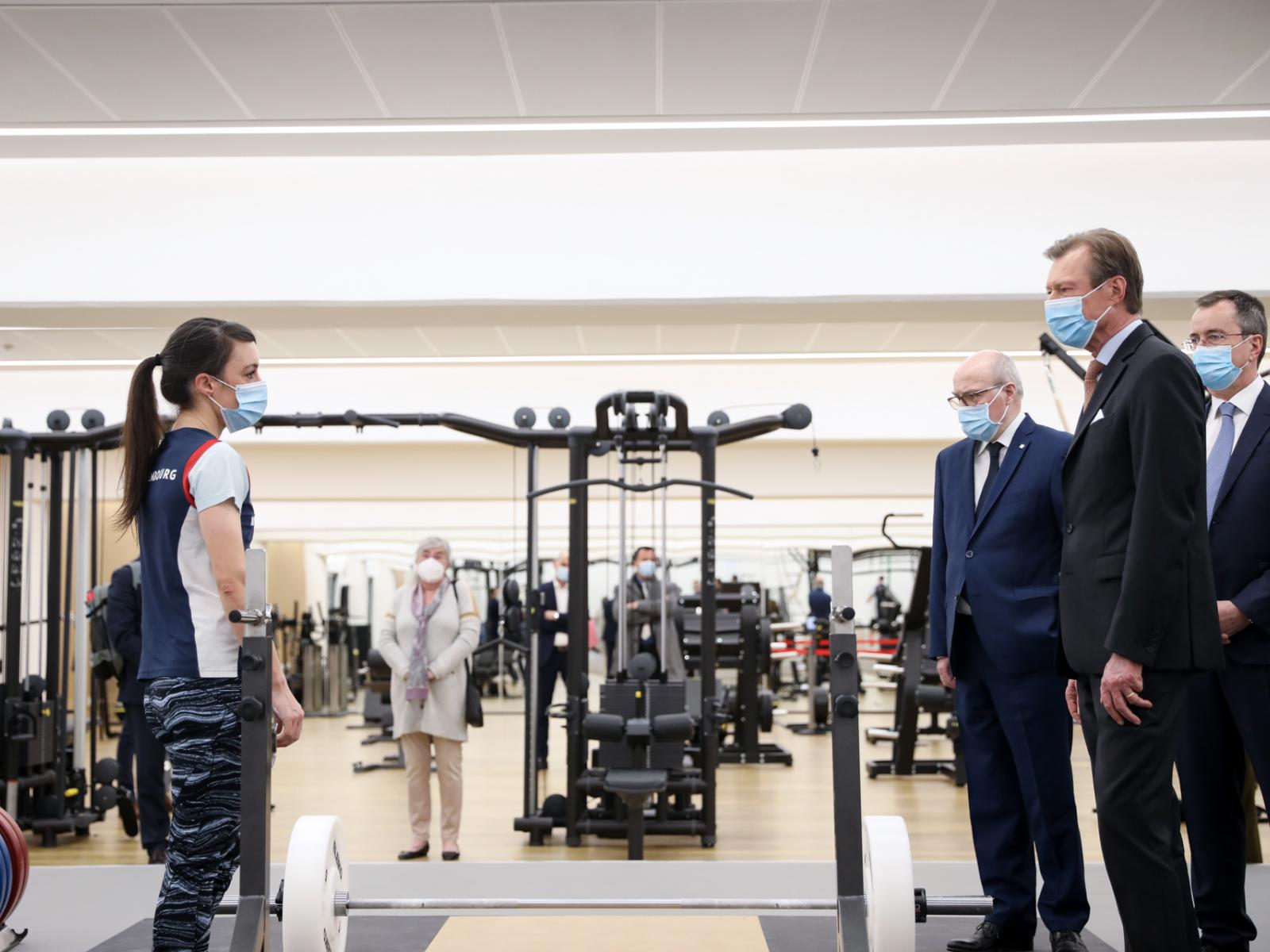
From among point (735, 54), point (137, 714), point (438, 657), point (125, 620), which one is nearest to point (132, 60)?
point (735, 54)

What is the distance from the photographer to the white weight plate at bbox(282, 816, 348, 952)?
259cm

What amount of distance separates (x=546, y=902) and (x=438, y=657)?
283 centimetres

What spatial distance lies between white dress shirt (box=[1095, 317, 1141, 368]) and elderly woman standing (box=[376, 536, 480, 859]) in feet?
12.3

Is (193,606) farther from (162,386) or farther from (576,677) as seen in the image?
(576,677)

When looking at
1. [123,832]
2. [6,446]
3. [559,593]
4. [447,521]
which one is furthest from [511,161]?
[447,521]

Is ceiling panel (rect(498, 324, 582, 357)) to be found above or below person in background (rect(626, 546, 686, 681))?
above

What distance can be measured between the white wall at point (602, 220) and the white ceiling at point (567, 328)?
0.45 ft

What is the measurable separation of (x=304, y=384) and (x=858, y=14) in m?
6.16

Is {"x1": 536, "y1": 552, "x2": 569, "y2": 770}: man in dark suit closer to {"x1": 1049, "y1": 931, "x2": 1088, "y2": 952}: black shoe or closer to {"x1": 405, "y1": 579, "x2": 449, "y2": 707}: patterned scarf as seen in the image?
{"x1": 405, "y1": 579, "x2": 449, "y2": 707}: patterned scarf

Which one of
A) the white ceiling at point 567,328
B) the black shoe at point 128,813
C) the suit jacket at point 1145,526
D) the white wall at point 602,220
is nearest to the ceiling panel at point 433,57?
the white wall at point 602,220

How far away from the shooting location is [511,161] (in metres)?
5.72

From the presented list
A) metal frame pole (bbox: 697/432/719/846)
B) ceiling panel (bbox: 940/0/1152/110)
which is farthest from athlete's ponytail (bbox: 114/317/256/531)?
metal frame pole (bbox: 697/432/719/846)

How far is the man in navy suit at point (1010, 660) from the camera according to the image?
286 cm

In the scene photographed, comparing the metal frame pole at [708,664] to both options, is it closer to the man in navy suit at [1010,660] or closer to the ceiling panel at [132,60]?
the man in navy suit at [1010,660]
